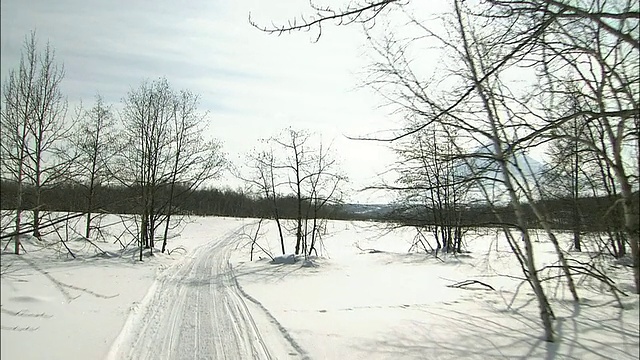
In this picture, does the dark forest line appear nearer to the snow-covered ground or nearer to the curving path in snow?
the snow-covered ground

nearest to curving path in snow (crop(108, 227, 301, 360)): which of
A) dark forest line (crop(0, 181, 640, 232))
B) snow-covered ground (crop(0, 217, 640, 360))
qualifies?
snow-covered ground (crop(0, 217, 640, 360))

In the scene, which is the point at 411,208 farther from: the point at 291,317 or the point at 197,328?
the point at 197,328

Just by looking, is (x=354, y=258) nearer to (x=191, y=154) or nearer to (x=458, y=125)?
(x=191, y=154)

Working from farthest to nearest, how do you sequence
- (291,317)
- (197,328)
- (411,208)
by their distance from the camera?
(411,208), (291,317), (197,328)

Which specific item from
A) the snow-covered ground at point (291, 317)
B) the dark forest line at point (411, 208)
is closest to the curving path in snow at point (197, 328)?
the snow-covered ground at point (291, 317)

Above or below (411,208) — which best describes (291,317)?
below

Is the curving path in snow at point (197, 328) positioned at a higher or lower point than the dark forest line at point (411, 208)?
lower

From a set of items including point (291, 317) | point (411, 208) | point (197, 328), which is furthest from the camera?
point (411, 208)

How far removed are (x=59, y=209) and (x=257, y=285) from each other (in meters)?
10.8

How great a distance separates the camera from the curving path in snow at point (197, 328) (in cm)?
556

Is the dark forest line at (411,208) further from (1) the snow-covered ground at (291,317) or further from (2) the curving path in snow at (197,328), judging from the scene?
(2) the curving path in snow at (197,328)

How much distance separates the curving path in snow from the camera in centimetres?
556

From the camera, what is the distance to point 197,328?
22.6 ft

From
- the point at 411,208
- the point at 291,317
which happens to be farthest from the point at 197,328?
the point at 411,208
